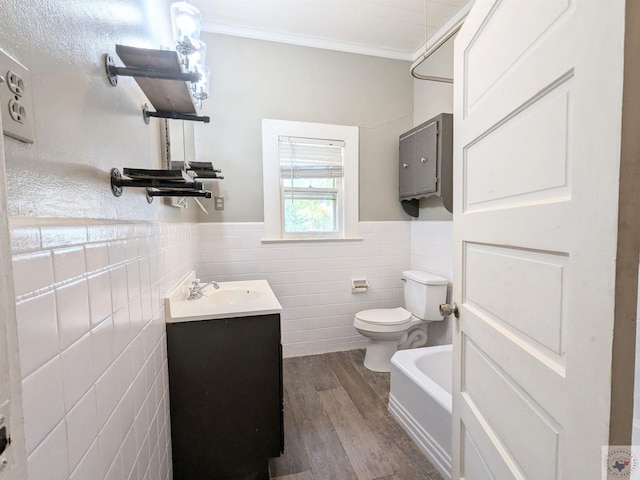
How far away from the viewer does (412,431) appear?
160 cm

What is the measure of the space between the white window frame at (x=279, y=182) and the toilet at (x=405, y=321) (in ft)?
2.29

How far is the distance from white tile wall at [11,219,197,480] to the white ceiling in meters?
1.93

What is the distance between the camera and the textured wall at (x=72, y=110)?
450mm

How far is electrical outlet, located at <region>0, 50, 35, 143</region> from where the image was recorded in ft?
1.31

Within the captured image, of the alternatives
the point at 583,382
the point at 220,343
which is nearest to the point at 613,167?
the point at 583,382

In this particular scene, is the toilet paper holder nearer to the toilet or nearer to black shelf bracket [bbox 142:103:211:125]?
the toilet

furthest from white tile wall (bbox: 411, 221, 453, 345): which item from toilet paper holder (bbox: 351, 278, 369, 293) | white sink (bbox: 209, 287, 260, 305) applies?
white sink (bbox: 209, 287, 260, 305)

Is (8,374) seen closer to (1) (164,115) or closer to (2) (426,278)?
(1) (164,115)

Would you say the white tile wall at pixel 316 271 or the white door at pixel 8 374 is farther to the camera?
the white tile wall at pixel 316 271

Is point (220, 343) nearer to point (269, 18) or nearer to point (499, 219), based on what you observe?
point (499, 219)

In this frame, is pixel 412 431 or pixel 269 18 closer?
pixel 412 431

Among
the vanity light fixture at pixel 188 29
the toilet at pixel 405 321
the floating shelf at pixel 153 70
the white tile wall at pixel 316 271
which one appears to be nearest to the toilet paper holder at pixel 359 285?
the white tile wall at pixel 316 271

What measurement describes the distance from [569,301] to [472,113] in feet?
2.05

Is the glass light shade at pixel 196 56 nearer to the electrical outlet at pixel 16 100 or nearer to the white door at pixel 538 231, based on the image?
the electrical outlet at pixel 16 100
